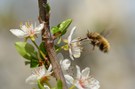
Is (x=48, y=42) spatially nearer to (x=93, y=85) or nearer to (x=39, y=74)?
(x=39, y=74)

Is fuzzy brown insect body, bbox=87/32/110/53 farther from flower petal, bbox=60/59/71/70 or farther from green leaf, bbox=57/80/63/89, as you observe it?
green leaf, bbox=57/80/63/89

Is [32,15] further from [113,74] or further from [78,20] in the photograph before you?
[113,74]

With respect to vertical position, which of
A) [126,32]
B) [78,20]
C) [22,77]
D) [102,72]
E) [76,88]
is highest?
[126,32]

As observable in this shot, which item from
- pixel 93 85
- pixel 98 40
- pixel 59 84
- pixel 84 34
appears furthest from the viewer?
pixel 84 34

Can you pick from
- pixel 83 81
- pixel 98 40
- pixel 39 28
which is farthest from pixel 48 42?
pixel 98 40

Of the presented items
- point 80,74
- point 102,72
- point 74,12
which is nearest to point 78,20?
point 74,12

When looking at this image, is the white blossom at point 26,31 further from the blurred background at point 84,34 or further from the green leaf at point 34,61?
the blurred background at point 84,34

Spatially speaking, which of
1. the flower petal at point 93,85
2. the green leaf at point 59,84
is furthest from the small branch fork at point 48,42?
the flower petal at point 93,85
